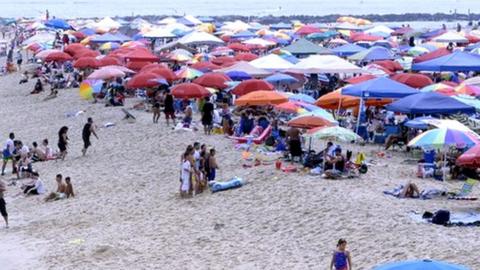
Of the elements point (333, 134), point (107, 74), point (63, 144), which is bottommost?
point (63, 144)

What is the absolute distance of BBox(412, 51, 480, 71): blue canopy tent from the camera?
74.3 ft

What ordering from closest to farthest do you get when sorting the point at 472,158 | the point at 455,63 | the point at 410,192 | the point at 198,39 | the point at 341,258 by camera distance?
the point at 341,258
the point at 472,158
the point at 410,192
the point at 455,63
the point at 198,39

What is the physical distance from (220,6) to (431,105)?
119 meters

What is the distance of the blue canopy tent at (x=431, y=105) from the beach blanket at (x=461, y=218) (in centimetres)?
482

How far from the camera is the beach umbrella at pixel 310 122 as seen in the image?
16078 millimetres

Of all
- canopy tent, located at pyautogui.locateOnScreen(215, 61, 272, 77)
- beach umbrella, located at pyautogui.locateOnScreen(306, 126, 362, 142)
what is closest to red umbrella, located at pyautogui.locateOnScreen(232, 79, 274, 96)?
canopy tent, located at pyautogui.locateOnScreen(215, 61, 272, 77)

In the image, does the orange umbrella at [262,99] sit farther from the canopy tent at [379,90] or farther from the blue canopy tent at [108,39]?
the blue canopy tent at [108,39]

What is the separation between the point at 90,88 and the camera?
1064 inches

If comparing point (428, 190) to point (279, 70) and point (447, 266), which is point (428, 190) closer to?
point (447, 266)

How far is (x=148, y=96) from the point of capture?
24531 mm

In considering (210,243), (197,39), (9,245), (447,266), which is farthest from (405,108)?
(197,39)

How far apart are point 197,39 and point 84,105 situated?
8.23 meters

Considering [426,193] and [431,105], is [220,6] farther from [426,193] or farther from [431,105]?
[426,193]

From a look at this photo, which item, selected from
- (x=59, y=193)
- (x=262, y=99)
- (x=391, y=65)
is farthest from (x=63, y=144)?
(x=391, y=65)
